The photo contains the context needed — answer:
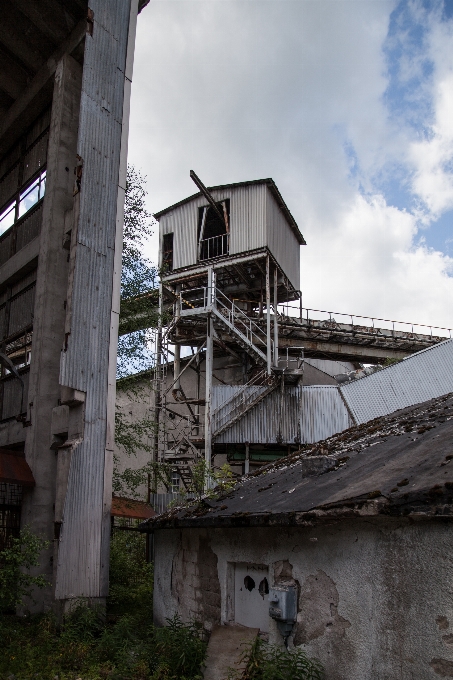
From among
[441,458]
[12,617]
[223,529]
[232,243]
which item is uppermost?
[232,243]

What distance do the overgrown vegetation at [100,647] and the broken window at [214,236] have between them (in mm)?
15803

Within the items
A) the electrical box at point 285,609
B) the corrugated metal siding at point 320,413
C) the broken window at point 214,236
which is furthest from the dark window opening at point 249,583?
the broken window at point 214,236

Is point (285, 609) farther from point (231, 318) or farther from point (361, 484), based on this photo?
point (231, 318)

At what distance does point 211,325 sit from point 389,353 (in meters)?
11.4

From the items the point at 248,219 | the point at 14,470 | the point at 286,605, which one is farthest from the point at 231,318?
the point at 286,605

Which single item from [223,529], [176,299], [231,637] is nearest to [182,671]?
[231,637]

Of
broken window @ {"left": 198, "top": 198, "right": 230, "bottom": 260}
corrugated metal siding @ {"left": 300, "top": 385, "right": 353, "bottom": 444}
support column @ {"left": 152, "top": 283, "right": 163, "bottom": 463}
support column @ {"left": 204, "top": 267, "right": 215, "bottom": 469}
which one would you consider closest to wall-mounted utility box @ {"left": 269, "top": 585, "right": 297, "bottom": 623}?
support column @ {"left": 204, "top": 267, "right": 215, "bottom": 469}

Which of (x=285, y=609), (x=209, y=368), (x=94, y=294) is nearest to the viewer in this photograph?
(x=285, y=609)

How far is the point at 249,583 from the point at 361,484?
2726mm

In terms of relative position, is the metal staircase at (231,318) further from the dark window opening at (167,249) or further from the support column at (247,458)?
the support column at (247,458)

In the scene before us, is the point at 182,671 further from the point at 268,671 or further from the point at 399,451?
the point at 399,451

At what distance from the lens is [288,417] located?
22875 millimetres

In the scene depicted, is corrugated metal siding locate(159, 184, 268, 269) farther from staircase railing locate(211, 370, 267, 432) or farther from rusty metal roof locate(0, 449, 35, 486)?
rusty metal roof locate(0, 449, 35, 486)

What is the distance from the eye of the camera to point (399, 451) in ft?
22.0
